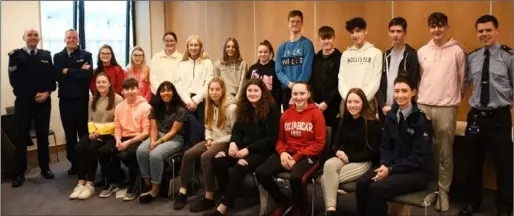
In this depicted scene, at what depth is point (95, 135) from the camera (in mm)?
4113

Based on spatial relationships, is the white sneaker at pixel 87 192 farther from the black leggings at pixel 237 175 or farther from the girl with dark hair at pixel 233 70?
the girl with dark hair at pixel 233 70

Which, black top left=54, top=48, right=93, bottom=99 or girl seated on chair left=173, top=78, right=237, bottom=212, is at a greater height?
black top left=54, top=48, right=93, bottom=99

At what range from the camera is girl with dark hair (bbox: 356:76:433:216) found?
274cm

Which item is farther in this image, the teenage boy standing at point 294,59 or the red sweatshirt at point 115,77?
the red sweatshirt at point 115,77

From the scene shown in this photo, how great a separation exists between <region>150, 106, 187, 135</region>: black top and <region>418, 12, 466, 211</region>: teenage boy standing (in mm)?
1908

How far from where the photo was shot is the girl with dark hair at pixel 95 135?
4.05 meters

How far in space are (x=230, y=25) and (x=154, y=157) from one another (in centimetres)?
281

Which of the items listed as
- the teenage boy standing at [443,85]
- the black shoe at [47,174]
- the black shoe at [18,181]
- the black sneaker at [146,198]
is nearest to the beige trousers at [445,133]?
the teenage boy standing at [443,85]

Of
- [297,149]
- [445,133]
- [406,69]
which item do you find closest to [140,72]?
[297,149]

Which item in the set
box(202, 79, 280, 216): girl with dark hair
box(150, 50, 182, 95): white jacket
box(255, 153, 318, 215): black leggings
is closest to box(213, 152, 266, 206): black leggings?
box(202, 79, 280, 216): girl with dark hair

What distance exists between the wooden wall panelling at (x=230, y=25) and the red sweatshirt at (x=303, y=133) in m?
2.57

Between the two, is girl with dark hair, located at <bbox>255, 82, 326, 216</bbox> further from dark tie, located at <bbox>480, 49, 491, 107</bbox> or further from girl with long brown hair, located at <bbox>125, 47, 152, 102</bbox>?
girl with long brown hair, located at <bbox>125, 47, 152, 102</bbox>

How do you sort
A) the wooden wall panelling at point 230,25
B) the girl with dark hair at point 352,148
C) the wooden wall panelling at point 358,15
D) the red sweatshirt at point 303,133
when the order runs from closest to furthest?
the girl with dark hair at point 352,148, the red sweatshirt at point 303,133, the wooden wall panelling at point 358,15, the wooden wall panelling at point 230,25

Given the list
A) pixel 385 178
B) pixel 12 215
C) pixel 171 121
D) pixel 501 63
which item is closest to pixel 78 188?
pixel 12 215
